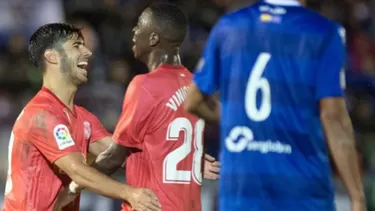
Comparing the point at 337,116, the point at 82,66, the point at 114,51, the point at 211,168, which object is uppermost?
the point at 114,51

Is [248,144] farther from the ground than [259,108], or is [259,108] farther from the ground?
[259,108]

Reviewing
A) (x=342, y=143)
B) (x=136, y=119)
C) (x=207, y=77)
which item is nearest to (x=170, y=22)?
(x=136, y=119)

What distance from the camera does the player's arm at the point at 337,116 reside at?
4.95 m

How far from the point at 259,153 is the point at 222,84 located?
1.27 feet

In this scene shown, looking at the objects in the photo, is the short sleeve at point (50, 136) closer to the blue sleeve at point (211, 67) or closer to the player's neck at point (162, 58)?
the player's neck at point (162, 58)

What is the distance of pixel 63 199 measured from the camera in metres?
6.80

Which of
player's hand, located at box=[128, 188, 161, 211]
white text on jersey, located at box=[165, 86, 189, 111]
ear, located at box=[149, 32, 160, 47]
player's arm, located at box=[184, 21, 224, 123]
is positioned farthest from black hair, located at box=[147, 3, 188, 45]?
player's arm, located at box=[184, 21, 224, 123]

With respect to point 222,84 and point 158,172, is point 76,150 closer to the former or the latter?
point 158,172

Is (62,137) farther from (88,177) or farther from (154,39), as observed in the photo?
(154,39)

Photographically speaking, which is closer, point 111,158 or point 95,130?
point 111,158

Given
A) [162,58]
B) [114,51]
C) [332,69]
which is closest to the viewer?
[332,69]

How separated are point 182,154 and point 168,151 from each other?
110 millimetres

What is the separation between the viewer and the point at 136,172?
22.2 ft

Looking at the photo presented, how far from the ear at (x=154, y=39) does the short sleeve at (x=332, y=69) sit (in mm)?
2164
